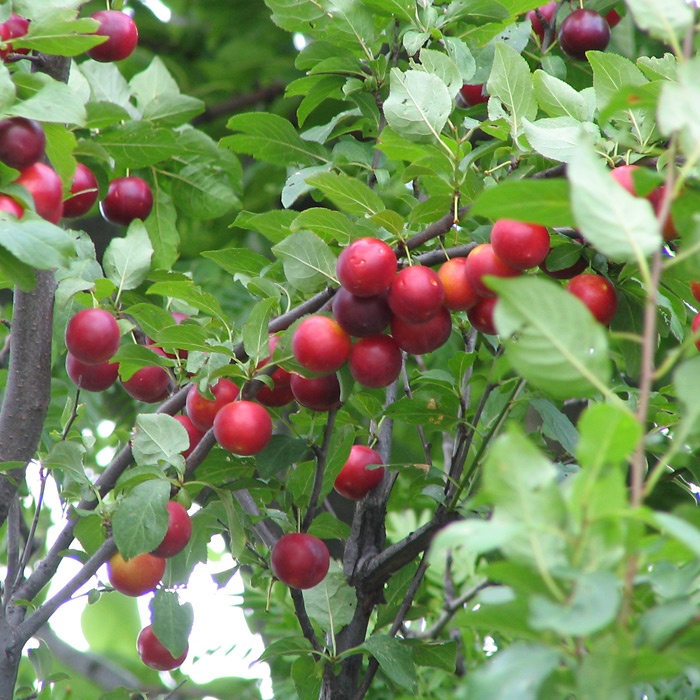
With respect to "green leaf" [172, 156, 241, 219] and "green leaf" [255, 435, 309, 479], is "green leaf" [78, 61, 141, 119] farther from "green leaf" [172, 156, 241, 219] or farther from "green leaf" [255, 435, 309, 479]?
"green leaf" [255, 435, 309, 479]

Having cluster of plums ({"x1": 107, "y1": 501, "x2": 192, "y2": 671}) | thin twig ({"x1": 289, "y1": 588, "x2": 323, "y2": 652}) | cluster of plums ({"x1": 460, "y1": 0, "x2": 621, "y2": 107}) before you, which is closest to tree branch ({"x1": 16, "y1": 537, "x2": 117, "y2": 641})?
cluster of plums ({"x1": 107, "y1": 501, "x2": 192, "y2": 671})

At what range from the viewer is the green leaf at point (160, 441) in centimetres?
117

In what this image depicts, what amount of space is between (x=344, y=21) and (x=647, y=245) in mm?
902

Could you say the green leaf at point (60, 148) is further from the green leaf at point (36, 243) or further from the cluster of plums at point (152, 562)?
the cluster of plums at point (152, 562)

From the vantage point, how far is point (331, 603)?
1.34 m

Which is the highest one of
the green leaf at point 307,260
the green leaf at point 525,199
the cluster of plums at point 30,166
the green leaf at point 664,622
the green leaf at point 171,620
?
the green leaf at point 525,199

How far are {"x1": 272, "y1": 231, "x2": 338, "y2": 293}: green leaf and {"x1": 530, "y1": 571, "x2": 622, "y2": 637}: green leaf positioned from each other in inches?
25.3

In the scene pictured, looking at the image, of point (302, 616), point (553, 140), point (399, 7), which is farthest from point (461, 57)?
point (302, 616)

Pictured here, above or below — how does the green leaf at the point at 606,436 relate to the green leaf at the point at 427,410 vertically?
above

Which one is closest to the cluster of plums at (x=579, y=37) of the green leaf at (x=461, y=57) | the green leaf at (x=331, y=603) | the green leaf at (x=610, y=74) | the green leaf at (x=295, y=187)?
the green leaf at (x=461, y=57)

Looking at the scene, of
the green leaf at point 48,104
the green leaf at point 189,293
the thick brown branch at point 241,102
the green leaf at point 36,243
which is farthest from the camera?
the thick brown branch at point 241,102

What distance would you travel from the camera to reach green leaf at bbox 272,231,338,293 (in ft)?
3.58

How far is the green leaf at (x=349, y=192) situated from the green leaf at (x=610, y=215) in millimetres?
465

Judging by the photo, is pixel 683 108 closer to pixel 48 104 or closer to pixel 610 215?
pixel 610 215
